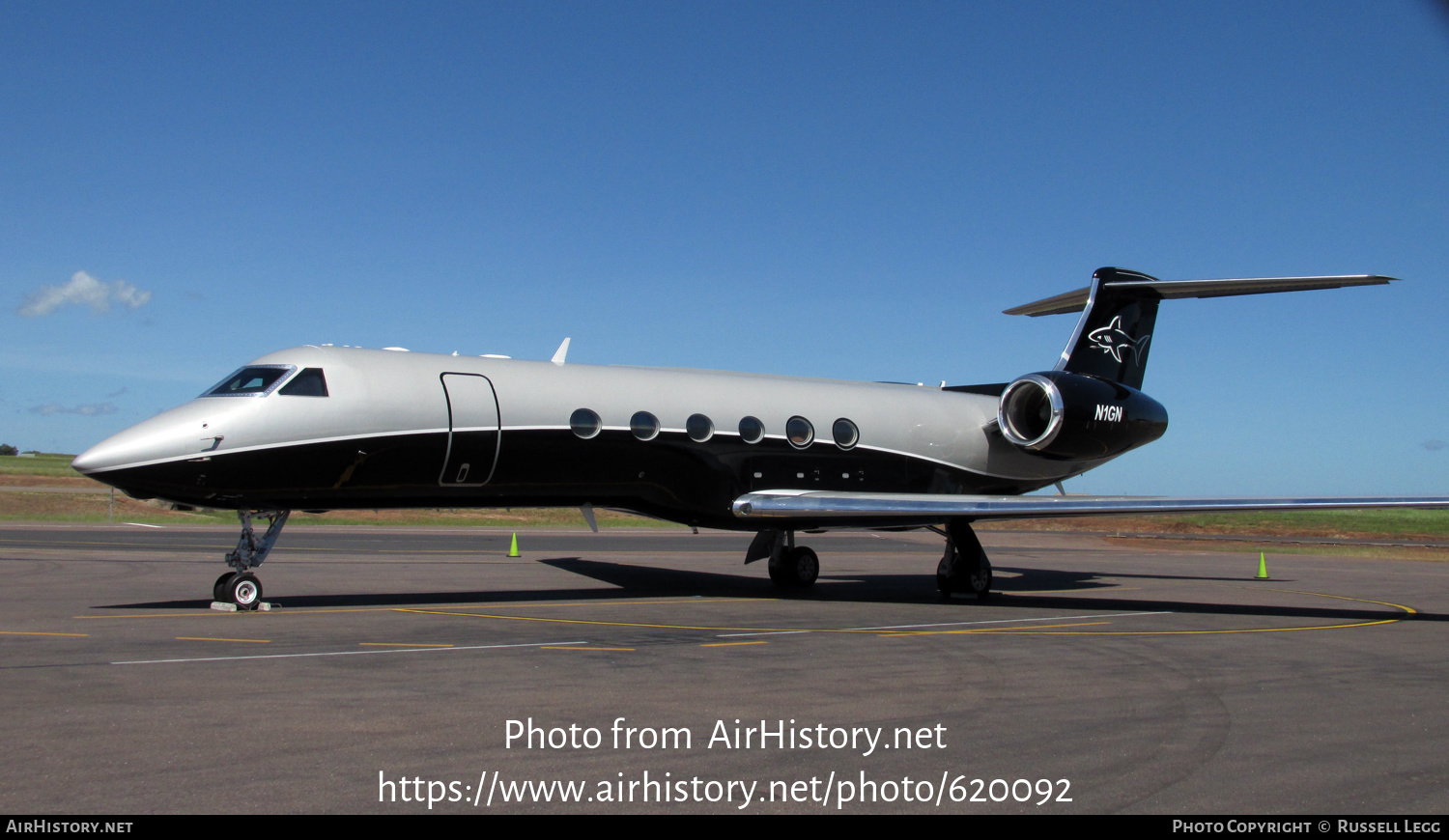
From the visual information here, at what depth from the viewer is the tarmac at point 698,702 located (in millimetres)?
5438

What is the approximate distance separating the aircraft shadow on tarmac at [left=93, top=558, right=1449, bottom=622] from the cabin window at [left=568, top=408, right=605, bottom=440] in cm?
247

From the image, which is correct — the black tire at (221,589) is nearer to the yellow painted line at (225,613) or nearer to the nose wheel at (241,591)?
the nose wheel at (241,591)

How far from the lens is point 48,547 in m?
23.0

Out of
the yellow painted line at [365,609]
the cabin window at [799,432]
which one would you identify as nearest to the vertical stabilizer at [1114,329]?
the cabin window at [799,432]

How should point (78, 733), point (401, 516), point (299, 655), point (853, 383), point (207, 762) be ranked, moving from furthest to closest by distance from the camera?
point (401, 516) → point (853, 383) → point (299, 655) → point (78, 733) → point (207, 762)

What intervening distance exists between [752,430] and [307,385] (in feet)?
21.4

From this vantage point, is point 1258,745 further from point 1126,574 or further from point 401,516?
point 401,516

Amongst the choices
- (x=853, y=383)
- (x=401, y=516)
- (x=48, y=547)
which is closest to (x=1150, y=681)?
(x=853, y=383)

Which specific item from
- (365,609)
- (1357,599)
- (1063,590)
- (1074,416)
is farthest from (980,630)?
→ (1357,599)

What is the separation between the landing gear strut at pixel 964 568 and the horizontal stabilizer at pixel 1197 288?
21.2 ft

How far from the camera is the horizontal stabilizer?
17.1 m

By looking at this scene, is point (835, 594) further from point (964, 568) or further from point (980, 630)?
point (980, 630)

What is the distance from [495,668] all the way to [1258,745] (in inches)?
226
